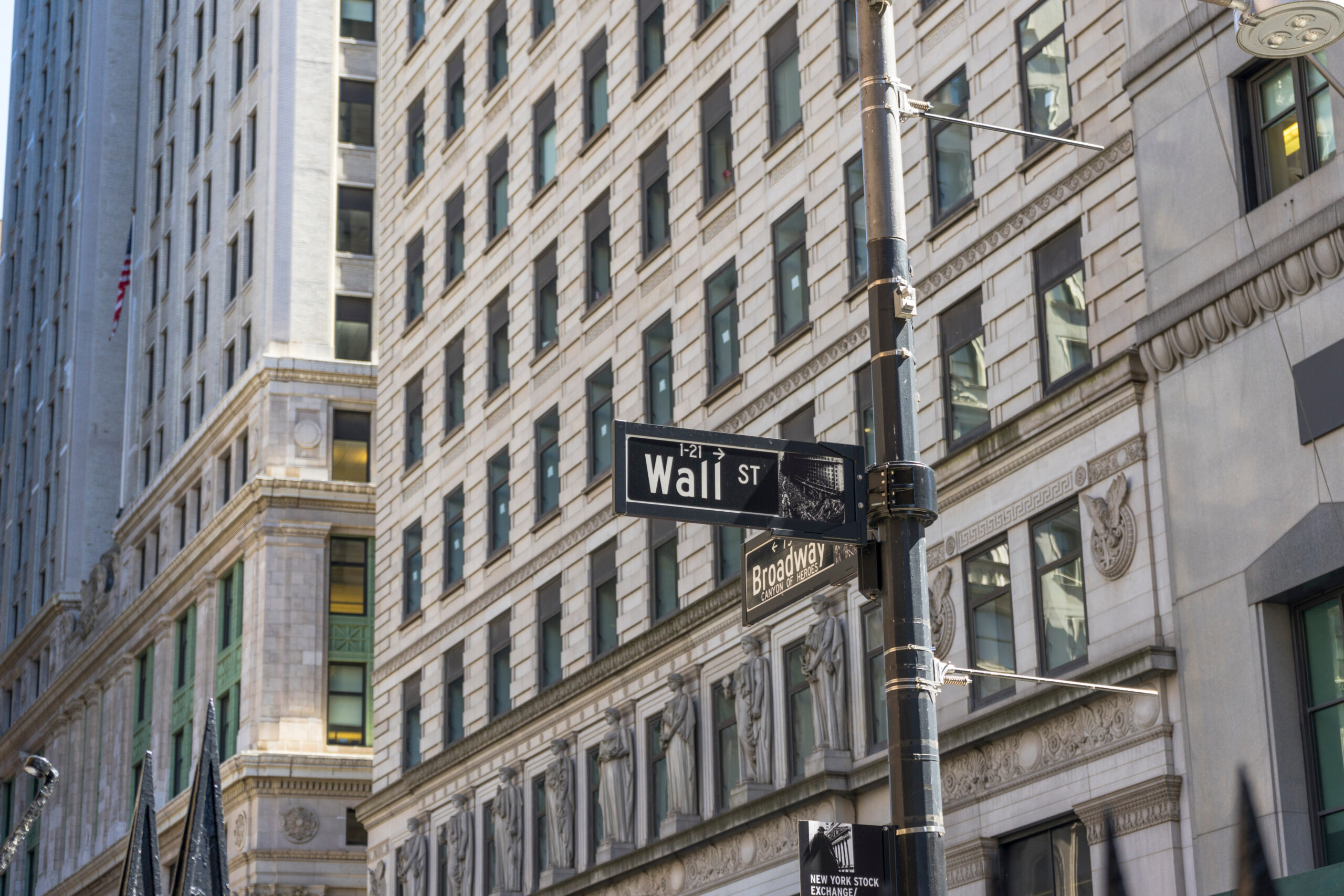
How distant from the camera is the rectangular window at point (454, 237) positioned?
48156mm

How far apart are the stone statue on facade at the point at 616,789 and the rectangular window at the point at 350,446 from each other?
26852 mm

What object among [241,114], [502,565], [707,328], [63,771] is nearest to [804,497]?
[707,328]

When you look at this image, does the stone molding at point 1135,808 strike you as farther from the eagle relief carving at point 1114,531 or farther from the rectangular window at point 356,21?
the rectangular window at point 356,21

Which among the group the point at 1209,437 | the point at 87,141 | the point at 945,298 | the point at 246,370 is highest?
the point at 87,141

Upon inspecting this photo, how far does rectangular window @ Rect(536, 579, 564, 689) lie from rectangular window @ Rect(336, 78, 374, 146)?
28.8 metres

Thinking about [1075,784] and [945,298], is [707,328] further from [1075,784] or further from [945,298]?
[1075,784]

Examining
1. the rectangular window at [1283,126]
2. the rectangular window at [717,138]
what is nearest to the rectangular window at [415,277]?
the rectangular window at [717,138]

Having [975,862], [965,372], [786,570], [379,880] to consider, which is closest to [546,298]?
[379,880]

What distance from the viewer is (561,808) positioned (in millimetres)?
39219

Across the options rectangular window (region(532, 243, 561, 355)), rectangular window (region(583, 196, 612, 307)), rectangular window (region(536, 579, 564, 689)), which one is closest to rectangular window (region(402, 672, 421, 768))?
rectangular window (region(536, 579, 564, 689))

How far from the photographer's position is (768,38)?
36.1 meters

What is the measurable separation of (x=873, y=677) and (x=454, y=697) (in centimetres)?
1686

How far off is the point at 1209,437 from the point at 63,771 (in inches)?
2616

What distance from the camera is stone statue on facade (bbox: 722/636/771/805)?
108 feet
